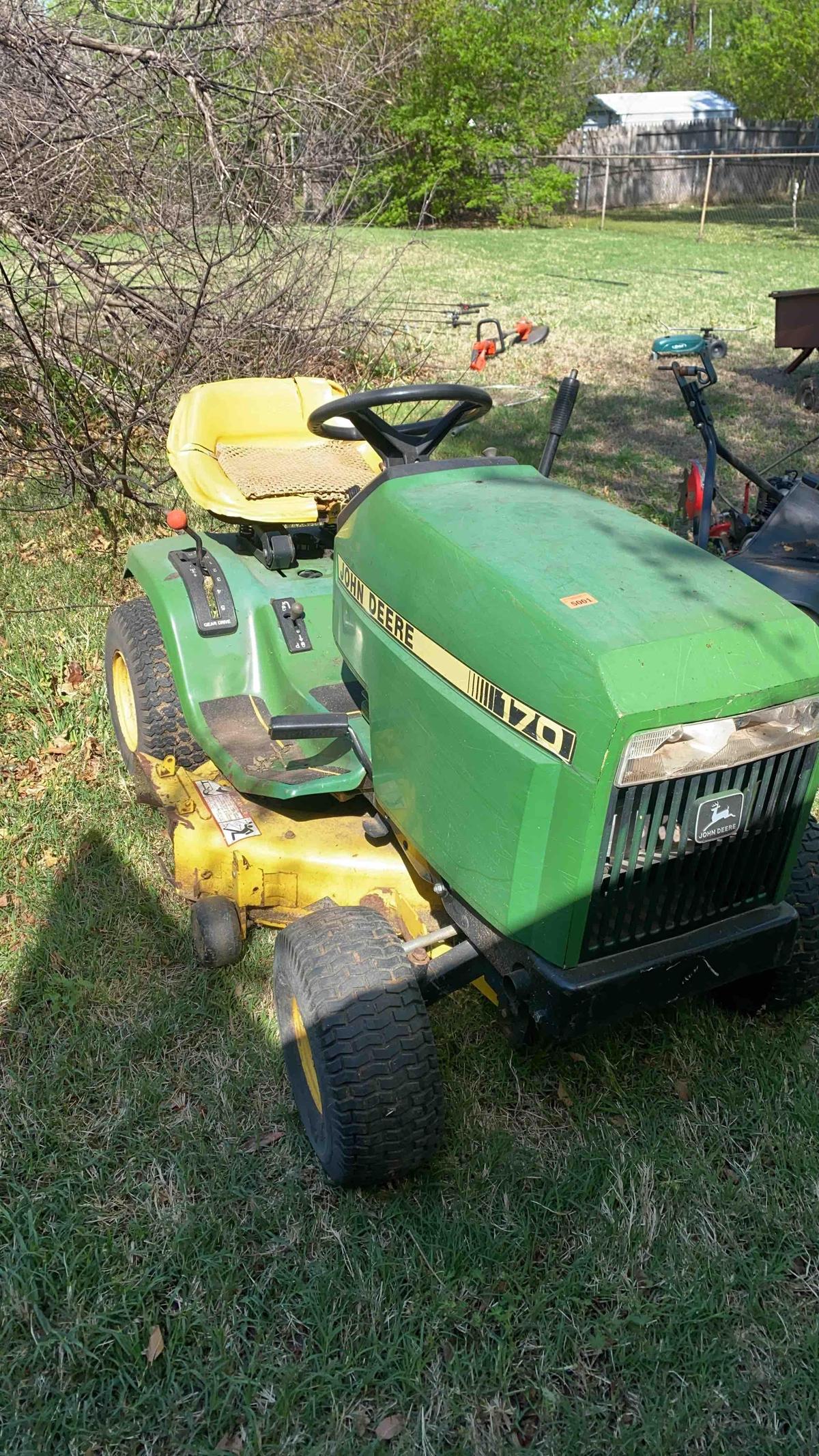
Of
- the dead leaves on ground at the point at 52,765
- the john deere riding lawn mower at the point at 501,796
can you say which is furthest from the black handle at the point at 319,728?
the dead leaves on ground at the point at 52,765

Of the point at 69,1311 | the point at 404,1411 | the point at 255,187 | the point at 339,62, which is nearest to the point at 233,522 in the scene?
the point at 69,1311

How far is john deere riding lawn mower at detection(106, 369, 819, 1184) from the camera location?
1730 mm

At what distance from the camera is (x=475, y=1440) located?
174cm

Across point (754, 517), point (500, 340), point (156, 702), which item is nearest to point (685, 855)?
point (156, 702)

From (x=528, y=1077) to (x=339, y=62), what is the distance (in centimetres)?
652

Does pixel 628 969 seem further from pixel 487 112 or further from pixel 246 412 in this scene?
pixel 487 112

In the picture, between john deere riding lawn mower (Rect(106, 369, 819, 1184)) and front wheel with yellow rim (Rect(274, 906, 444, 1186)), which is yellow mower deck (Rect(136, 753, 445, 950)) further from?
front wheel with yellow rim (Rect(274, 906, 444, 1186))

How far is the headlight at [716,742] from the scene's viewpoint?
5.49 feet

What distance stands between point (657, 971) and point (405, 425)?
148 centimetres

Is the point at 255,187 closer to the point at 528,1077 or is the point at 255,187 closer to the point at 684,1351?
the point at 528,1077

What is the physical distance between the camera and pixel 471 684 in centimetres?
190

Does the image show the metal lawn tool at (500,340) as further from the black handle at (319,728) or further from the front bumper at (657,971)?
the front bumper at (657,971)

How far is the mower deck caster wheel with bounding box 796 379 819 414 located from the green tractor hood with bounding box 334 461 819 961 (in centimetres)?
650

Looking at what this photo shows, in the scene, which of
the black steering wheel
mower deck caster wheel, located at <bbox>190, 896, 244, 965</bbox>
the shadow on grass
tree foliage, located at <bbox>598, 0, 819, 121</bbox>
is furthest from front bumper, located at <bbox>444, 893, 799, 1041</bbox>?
tree foliage, located at <bbox>598, 0, 819, 121</bbox>
